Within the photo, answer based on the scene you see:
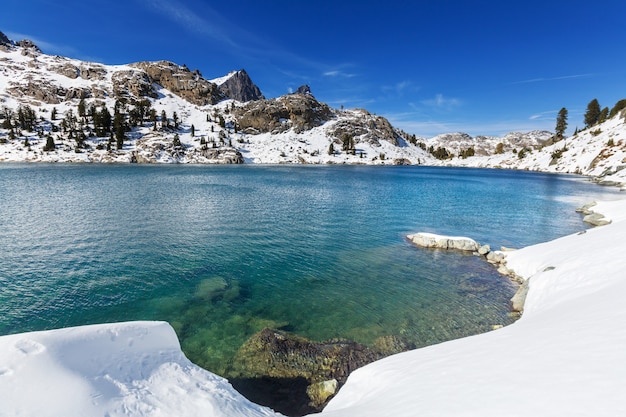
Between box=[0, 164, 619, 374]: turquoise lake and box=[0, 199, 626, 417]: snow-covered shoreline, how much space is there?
452cm

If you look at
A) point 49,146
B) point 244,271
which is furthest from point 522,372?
point 49,146

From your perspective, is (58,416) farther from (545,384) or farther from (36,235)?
(36,235)

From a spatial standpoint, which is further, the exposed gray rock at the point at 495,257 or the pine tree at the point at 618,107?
the pine tree at the point at 618,107

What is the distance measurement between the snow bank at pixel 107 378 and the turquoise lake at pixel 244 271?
429 centimetres

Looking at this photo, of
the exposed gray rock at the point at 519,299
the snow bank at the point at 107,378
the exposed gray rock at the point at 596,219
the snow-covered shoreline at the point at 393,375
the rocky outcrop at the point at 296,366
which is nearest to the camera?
the snow-covered shoreline at the point at 393,375

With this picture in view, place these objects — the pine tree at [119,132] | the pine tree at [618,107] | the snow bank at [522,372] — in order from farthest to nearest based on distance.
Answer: the pine tree at [119,132]
the pine tree at [618,107]
the snow bank at [522,372]

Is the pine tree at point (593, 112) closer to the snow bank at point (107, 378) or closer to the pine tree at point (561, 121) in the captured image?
the pine tree at point (561, 121)

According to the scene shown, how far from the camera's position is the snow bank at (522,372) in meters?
6.19

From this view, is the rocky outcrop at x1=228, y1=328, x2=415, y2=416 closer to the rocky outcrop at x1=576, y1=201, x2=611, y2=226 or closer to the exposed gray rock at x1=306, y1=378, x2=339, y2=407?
the exposed gray rock at x1=306, y1=378, x2=339, y2=407

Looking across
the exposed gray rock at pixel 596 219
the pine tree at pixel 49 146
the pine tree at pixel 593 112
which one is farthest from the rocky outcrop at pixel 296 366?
the pine tree at pixel 593 112

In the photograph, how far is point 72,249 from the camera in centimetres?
2573

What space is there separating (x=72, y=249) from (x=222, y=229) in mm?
13828

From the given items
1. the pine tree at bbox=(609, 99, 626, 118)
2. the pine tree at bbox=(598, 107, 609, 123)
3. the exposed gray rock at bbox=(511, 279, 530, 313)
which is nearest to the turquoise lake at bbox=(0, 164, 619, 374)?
the exposed gray rock at bbox=(511, 279, 530, 313)

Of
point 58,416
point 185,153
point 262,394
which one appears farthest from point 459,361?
point 185,153
